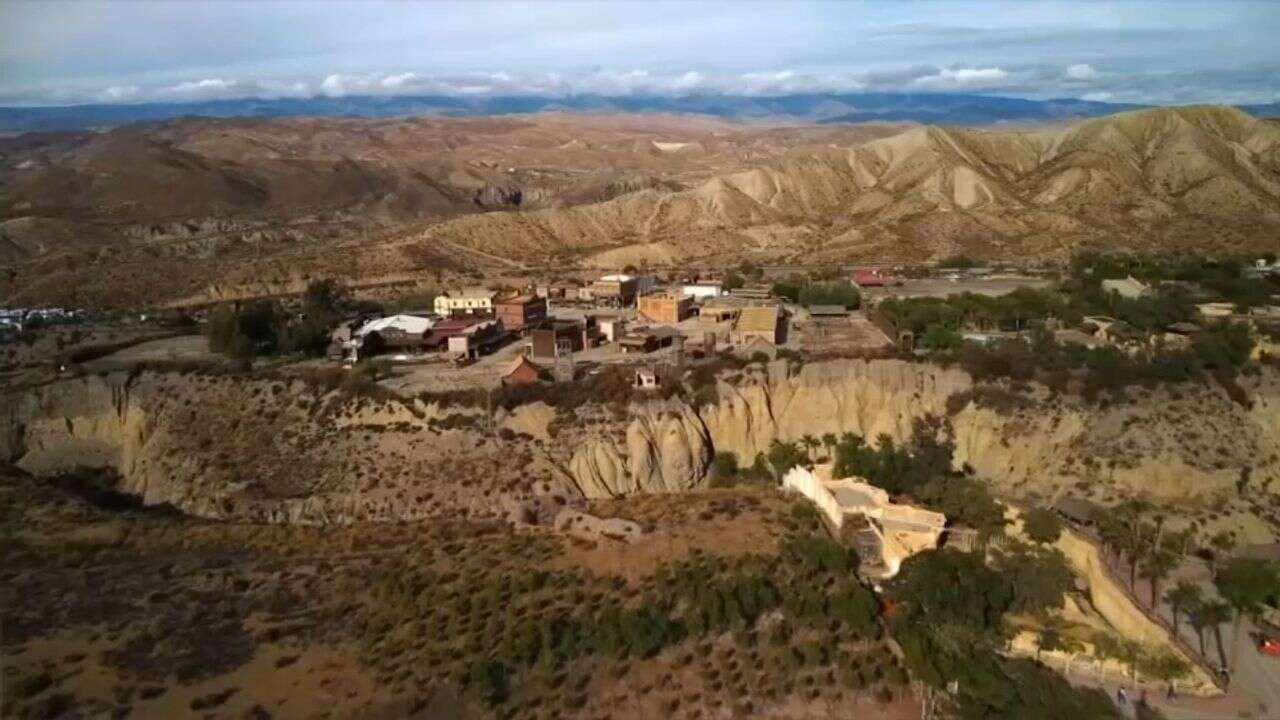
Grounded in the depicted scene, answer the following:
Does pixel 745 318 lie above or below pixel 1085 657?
above

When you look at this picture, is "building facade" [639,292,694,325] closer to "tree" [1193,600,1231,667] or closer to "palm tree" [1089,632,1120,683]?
"palm tree" [1089,632,1120,683]

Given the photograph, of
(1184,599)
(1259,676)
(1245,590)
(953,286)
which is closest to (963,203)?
(953,286)

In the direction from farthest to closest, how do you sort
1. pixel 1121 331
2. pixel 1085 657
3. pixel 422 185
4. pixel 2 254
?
pixel 422 185 → pixel 2 254 → pixel 1121 331 → pixel 1085 657

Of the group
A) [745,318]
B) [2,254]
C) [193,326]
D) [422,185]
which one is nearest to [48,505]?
[193,326]

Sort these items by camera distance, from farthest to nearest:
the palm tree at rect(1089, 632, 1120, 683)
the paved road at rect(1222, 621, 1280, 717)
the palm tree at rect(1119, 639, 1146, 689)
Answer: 1. the palm tree at rect(1089, 632, 1120, 683)
2. the palm tree at rect(1119, 639, 1146, 689)
3. the paved road at rect(1222, 621, 1280, 717)

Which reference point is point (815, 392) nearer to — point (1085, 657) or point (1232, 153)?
point (1085, 657)

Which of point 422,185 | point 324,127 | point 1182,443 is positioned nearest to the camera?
point 1182,443

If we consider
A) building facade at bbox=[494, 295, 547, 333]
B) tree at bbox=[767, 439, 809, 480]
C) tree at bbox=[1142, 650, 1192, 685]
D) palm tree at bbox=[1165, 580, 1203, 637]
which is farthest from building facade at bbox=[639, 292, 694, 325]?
tree at bbox=[1142, 650, 1192, 685]
